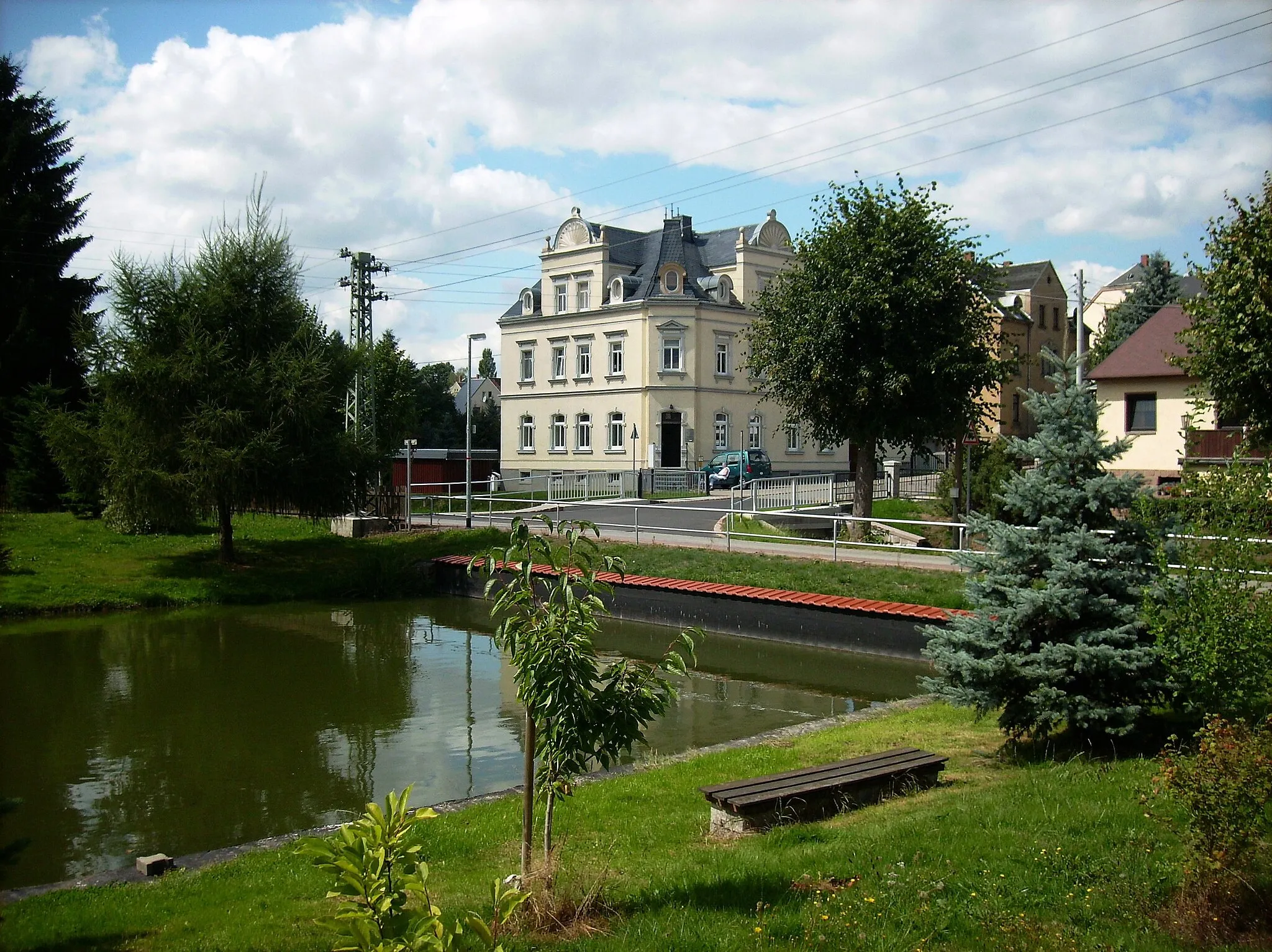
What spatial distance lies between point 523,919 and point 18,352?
37.4m

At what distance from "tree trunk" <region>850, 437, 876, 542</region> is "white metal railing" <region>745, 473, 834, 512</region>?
10.8ft

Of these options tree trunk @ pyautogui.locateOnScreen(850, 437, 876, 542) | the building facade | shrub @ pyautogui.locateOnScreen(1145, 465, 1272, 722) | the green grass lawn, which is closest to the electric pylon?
the green grass lawn

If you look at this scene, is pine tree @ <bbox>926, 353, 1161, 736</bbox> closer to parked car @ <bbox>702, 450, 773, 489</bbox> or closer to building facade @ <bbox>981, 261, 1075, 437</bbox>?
parked car @ <bbox>702, 450, 773, 489</bbox>

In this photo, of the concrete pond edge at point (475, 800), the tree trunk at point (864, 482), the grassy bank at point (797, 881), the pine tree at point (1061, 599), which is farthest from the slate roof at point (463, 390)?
the grassy bank at point (797, 881)

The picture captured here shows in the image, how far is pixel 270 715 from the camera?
1276cm

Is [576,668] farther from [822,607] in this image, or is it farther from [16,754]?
[822,607]

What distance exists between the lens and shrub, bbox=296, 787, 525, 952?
11.8 feet

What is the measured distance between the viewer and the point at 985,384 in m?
25.0

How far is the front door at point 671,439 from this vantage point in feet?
156

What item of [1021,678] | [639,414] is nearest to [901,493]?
[639,414]

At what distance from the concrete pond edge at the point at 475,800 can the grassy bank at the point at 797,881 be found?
0.27m

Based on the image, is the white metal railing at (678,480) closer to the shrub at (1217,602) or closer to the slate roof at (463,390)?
the shrub at (1217,602)

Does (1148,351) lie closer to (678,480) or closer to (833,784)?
(678,480)

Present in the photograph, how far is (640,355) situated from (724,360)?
433 cm
